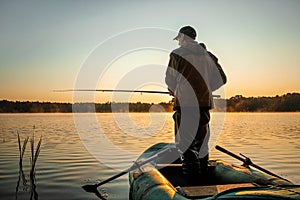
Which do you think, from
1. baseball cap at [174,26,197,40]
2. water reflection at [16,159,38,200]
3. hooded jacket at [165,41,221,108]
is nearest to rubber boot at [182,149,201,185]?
hooded jacket at [165,41,221,108]

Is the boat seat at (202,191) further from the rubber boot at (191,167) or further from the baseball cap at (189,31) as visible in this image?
the baseball cap at (189,31)

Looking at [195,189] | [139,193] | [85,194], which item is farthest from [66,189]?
[195,189]

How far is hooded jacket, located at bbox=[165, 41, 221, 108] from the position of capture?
6461 mm

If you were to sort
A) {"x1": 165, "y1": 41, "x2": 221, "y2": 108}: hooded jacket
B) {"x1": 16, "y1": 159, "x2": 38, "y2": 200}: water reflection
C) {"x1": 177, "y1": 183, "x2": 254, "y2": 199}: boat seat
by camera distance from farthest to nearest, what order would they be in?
{"x1": 16, "y1": 159, "x2": 38, "y2": 200}: water reflection, {"x1": 165, "y1": 41, "x2": 221, "y2": 108}: hooded jacket, {"x1": 177, "y1": 183, "x2": 254, "y2": 199}: boat seat

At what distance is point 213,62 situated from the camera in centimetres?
667

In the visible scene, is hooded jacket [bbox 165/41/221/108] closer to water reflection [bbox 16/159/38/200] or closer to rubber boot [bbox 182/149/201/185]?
rubber boot [bbox 182/149/201/185]

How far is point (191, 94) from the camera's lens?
6543mm

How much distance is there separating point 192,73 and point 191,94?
38 cm

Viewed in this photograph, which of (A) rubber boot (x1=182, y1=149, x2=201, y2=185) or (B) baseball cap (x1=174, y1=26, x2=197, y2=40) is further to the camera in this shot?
(A) rubber boot (x1=182, y1=149, x2=201, y2=185)

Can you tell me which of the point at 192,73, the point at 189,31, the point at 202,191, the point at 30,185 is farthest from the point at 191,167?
the point at 30,185

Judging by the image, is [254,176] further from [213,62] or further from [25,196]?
[25,196]

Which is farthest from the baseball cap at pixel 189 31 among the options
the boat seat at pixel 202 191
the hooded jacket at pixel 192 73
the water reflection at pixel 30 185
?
the water reflection at pixel 30 185

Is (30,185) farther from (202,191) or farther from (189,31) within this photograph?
(189,31)

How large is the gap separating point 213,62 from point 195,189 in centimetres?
236
